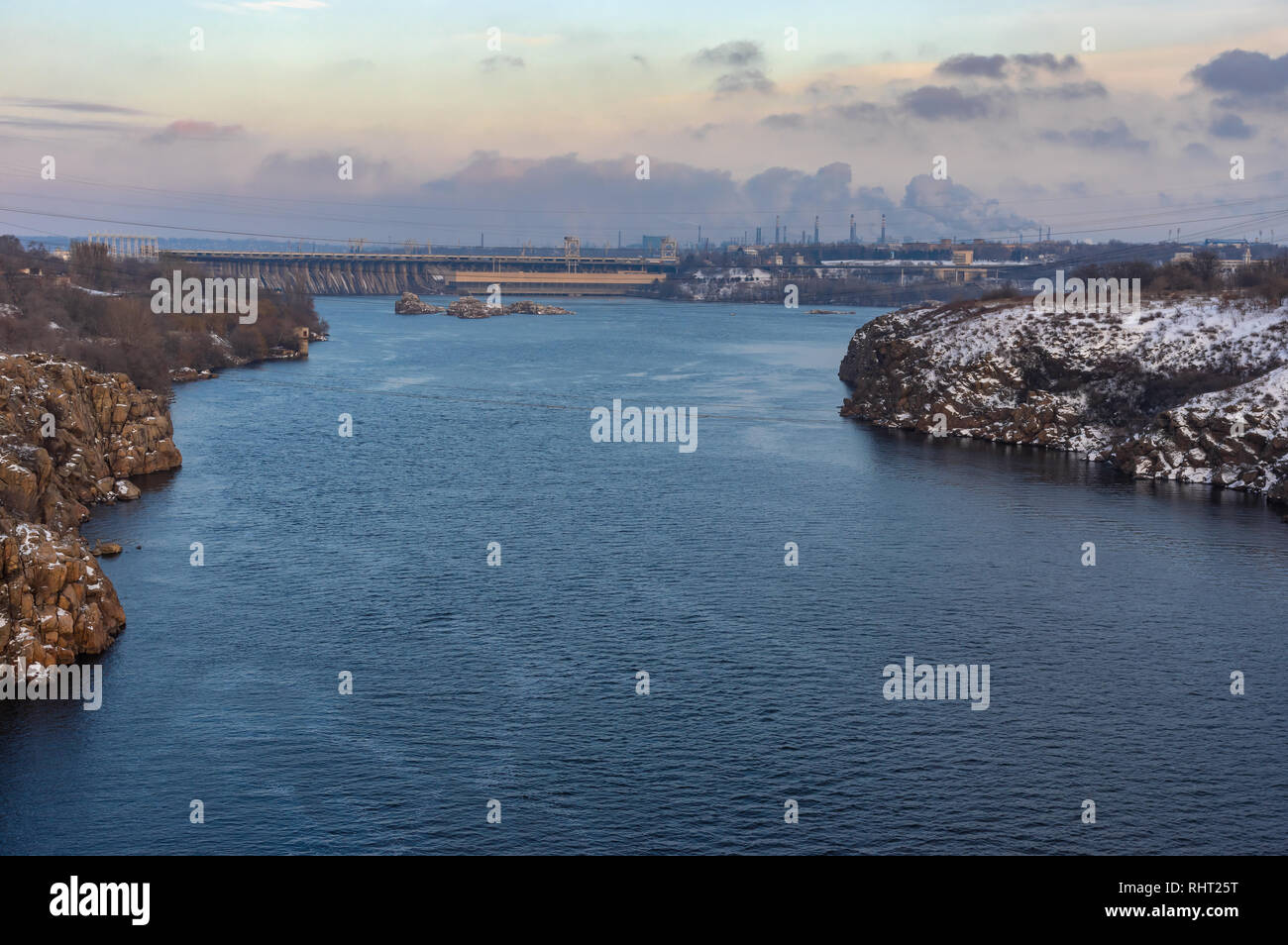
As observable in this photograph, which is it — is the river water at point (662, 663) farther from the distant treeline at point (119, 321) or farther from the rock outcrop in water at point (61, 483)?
the distant treeline at point (119, 321)

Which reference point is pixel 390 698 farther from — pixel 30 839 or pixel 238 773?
pixel 30 839

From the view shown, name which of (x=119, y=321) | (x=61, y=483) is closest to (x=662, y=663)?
(x=61, y=483)

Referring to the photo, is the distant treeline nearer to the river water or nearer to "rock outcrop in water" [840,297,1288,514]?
the river water

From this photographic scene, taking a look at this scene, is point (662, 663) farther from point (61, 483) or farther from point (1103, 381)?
point (1103, 381)

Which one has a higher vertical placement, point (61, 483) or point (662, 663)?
point (61, 483)
